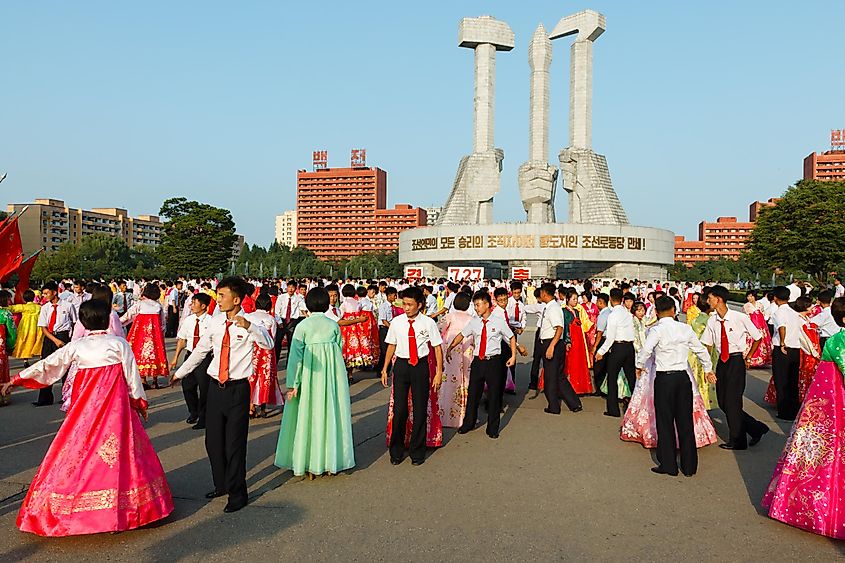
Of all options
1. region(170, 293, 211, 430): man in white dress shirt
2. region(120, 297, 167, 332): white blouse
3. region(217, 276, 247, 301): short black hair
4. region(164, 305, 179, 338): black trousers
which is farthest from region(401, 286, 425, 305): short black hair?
region(164, 305, 179, 338): black trousers

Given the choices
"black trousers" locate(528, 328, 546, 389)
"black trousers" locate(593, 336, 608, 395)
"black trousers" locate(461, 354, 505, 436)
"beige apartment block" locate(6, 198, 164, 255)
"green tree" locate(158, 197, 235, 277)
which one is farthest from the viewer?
"beige apartment block" locate(6, 198, 164, 255)

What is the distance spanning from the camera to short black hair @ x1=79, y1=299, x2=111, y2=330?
14.1 feet

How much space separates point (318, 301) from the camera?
18.5ft

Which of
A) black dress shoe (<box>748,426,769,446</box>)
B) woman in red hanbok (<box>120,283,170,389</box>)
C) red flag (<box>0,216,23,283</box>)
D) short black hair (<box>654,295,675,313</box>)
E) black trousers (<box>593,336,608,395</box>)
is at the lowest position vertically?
black dress shoe (<box>748,426,769,446</box>)

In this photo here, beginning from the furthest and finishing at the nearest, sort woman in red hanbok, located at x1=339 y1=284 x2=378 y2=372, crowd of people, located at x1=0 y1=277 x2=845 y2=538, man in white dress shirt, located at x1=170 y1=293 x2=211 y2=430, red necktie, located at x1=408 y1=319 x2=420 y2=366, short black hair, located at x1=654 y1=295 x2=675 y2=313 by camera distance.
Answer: woman in red hanbok, located at x1=339 y1=284 x2=378 y2=372
man in white dress shirt, located at x1=170 y1=293 x2=211 y2=430
red necktie, located at x1=408 y1=319 x2=420 y2=366
short black hair, located at x1=654 y1=295 x2=675 y2=313
crowd of people, located at x1=0 y1=277 x2=845 y2=538

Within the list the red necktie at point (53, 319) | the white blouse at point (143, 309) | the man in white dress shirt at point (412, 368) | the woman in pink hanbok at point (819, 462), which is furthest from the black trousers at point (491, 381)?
the red necktie at point (53, 319)

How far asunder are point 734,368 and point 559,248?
152 ft

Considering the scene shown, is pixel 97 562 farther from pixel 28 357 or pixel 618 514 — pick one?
pixel 28 357

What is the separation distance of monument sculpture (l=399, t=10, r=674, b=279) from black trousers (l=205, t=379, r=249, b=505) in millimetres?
48833

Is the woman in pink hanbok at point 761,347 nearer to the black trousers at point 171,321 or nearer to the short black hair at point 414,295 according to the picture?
the short black hair at point 414,295

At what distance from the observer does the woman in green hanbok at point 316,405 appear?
5430 mm

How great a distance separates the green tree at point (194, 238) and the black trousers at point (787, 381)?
44372mm

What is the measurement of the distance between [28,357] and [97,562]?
34.0 ft

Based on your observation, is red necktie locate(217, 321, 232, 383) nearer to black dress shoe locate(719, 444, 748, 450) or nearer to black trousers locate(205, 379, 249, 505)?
black trousers locate(205, 379, 249, 505)
